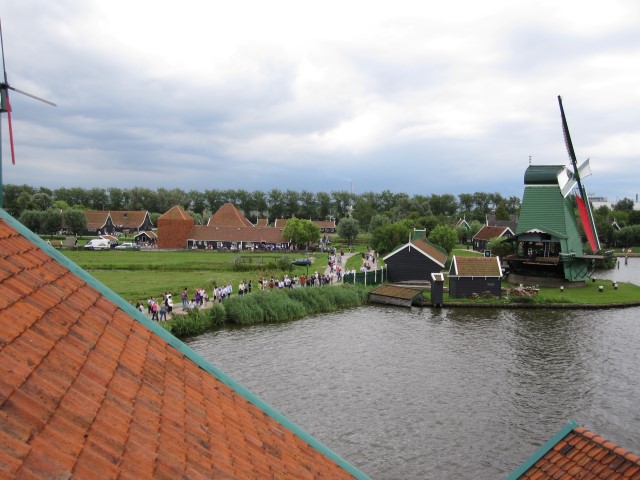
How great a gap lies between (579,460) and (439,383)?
1235 centimetres

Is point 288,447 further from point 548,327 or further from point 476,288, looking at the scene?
point 476,288

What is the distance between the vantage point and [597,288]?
3875 centimetres

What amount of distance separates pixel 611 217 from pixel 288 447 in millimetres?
112023

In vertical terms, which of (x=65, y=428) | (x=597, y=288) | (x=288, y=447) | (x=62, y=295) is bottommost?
(x=597, y=288)

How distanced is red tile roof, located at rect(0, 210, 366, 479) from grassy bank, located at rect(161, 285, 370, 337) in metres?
19.0

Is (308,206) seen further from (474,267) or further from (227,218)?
(474,267)

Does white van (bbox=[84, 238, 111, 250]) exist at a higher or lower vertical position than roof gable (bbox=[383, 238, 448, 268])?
lower

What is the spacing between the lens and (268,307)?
27.0 metres

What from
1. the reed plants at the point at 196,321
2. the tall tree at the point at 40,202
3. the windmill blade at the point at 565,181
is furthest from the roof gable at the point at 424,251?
the tall tree at the point at 40,202

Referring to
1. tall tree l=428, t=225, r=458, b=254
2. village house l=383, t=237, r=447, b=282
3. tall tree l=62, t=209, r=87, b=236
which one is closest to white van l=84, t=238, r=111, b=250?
tall tree l=62, t=209, r=87, b=236

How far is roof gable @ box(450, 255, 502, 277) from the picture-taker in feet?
112

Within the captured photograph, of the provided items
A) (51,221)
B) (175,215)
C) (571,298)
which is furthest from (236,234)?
(571,298)

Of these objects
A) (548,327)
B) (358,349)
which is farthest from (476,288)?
(358,349)

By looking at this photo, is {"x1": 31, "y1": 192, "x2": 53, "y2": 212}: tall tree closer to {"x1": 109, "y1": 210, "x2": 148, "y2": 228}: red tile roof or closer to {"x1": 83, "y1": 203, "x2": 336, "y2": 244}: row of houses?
{"x1": 83, "y1": 203, "x2": 336, "y2": 244}: row of houses
